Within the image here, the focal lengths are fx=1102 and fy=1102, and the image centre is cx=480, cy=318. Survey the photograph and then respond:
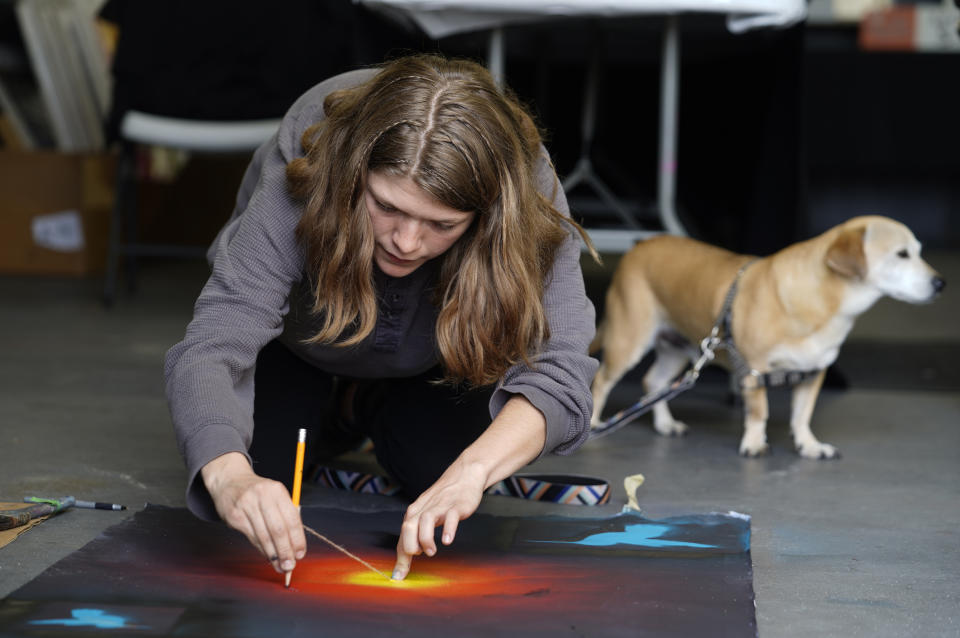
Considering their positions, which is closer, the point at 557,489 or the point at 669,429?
the point at 557,489

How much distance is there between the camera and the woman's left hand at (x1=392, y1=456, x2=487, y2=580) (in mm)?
1161

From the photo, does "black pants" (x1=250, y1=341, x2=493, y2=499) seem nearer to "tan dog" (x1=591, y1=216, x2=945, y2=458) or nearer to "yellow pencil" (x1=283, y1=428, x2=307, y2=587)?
"yellow pencil" (x1=283, y1=428, x2=307, y2=587)

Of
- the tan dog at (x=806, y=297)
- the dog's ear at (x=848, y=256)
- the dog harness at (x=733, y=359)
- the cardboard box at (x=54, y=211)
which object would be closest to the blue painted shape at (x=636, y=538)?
the dog harness at (x=733, y=359)

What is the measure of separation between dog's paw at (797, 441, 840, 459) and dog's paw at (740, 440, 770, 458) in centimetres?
7

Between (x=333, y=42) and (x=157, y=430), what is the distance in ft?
5.23

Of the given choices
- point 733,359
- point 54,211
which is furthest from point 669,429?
point 54,211

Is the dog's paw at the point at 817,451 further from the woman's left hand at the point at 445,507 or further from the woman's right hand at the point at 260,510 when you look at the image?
the woman's right hand at the point at 260,510

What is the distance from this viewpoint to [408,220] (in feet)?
4.13

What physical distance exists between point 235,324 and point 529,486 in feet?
2.18

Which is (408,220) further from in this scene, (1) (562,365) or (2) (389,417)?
(2) (389,417)

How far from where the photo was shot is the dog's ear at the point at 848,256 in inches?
83.4

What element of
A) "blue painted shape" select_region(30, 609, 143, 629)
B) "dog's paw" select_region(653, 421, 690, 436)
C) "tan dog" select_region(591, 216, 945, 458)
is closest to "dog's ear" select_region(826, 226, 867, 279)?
"tan dog" select_region(591, 216, 945, 458)

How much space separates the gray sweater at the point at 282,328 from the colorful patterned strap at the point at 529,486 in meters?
0.26

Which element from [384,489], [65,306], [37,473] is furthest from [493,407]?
[65,306]
